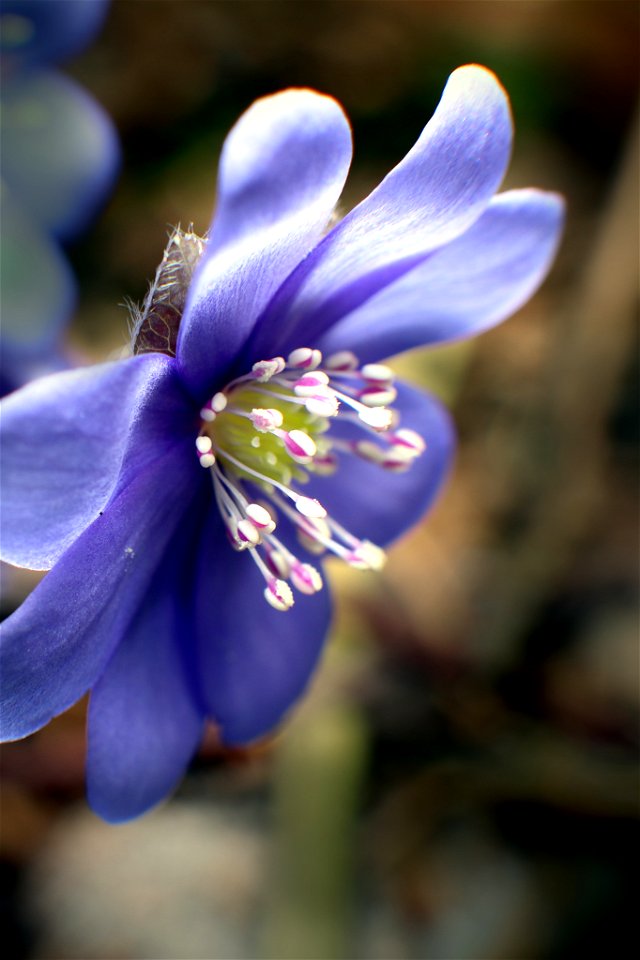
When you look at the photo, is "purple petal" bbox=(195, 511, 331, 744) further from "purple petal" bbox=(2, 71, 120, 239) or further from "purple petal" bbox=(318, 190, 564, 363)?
"purple petal" bbox=(2, 71, 120, 239)

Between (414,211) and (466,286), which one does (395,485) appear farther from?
(414,211)

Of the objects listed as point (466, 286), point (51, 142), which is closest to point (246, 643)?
point (466, 286)

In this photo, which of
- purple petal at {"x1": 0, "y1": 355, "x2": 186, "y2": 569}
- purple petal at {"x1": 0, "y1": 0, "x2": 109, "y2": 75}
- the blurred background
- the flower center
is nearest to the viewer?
purple petal at {"x1": 0, "y1": 355, "x2": 186, "y2": 569}

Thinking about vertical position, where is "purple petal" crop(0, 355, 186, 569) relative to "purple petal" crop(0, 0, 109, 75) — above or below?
below

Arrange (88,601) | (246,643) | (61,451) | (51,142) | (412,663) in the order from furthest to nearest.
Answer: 1. (412,663)
2. (51,142)
3. (246,643)
4. (88,601)
5. (61,451)

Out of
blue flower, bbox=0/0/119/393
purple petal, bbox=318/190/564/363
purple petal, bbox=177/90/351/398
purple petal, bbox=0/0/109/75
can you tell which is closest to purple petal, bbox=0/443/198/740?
purple petal, bbox=177/90/351/398

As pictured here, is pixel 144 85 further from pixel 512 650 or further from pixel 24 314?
pixel 512 650

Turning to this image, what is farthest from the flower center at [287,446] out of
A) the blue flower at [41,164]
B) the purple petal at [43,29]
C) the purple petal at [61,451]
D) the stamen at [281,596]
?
the purple petal at [43,29]
